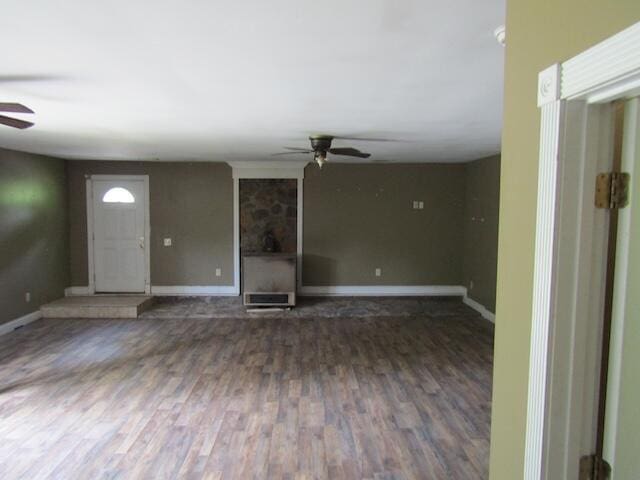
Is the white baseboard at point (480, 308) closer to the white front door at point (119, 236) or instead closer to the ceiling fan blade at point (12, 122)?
the white front door at point (119, 236)

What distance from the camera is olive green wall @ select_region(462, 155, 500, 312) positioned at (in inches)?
237

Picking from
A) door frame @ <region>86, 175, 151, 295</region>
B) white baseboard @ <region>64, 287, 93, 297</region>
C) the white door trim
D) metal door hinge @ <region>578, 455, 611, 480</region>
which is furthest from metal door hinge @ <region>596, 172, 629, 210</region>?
white baseboard @ <region>64, 287, 93, 297</region>

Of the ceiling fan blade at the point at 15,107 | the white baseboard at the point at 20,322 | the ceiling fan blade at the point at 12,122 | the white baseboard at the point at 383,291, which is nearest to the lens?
the ceiling fan blade at the point at 15,107

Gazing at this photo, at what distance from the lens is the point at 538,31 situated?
101cm

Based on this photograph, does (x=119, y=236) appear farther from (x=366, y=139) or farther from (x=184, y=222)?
(x=366, y=139)

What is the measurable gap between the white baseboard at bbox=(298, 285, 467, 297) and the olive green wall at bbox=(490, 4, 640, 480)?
621 centimetres

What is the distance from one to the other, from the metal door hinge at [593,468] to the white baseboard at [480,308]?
525 cm

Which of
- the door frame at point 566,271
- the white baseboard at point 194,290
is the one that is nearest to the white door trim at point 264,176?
the white baseboard at point 194,290

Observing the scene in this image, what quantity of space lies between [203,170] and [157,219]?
115 centimetres

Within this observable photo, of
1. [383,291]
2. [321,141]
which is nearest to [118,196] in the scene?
[321,141]

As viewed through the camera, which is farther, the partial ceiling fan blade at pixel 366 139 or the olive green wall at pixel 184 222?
the olive green wall at pixel 184 222

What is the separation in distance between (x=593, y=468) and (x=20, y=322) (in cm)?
665

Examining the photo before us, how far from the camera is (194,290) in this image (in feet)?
24.1

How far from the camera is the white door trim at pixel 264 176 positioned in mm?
7148
